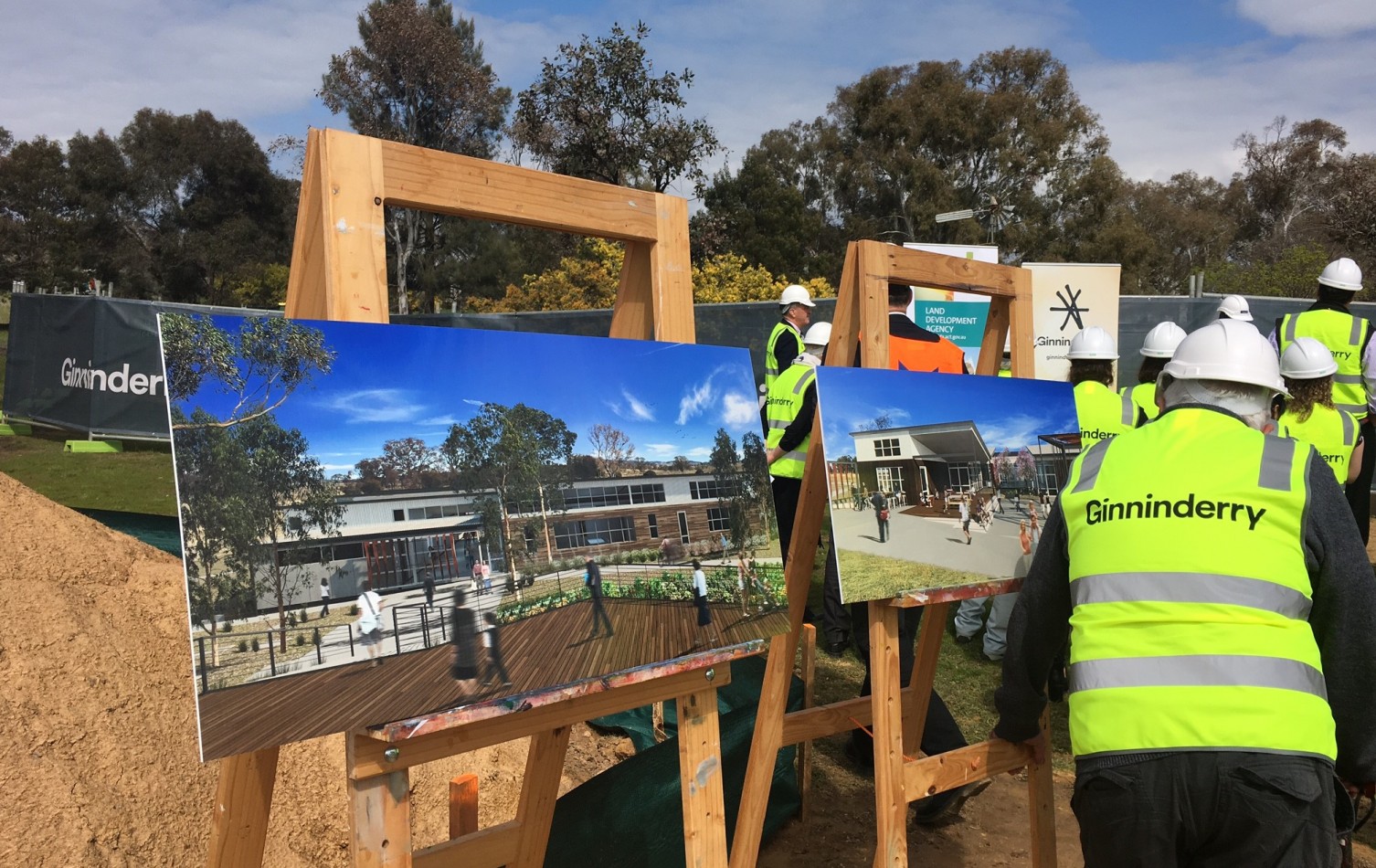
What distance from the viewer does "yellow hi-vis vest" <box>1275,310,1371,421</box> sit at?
5594 mm

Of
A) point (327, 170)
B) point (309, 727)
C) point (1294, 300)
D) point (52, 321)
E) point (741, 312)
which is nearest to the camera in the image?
point (309, 727)

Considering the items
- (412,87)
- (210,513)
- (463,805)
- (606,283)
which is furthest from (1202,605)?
(412,87)

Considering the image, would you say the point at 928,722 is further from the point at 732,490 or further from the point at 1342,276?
the point at 1342,276

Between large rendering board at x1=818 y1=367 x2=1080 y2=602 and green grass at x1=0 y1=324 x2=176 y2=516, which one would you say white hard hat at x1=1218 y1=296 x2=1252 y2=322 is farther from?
green grass at x1=0 y1=324 x2=176 y2=516

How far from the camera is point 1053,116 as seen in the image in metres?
28.9

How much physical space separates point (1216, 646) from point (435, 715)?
1.55 metres

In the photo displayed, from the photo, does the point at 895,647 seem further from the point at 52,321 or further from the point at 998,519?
the point at 52,321

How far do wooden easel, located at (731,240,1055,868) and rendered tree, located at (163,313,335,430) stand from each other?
1607 millimetres

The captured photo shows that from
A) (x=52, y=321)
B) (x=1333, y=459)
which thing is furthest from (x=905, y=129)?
(x=1333, y=459)

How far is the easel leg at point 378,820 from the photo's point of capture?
1.85 meters

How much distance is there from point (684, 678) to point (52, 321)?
11457 millimetres

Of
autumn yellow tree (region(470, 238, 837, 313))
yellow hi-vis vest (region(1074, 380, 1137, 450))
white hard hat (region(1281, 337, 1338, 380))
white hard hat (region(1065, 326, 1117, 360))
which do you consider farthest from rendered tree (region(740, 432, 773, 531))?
autumn yellow tree (region(470, 238, 837, 313))

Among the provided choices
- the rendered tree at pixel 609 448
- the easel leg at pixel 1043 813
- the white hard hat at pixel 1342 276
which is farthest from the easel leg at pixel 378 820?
the white hard hat at pixel 1342 276

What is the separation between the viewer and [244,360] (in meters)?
1.79
